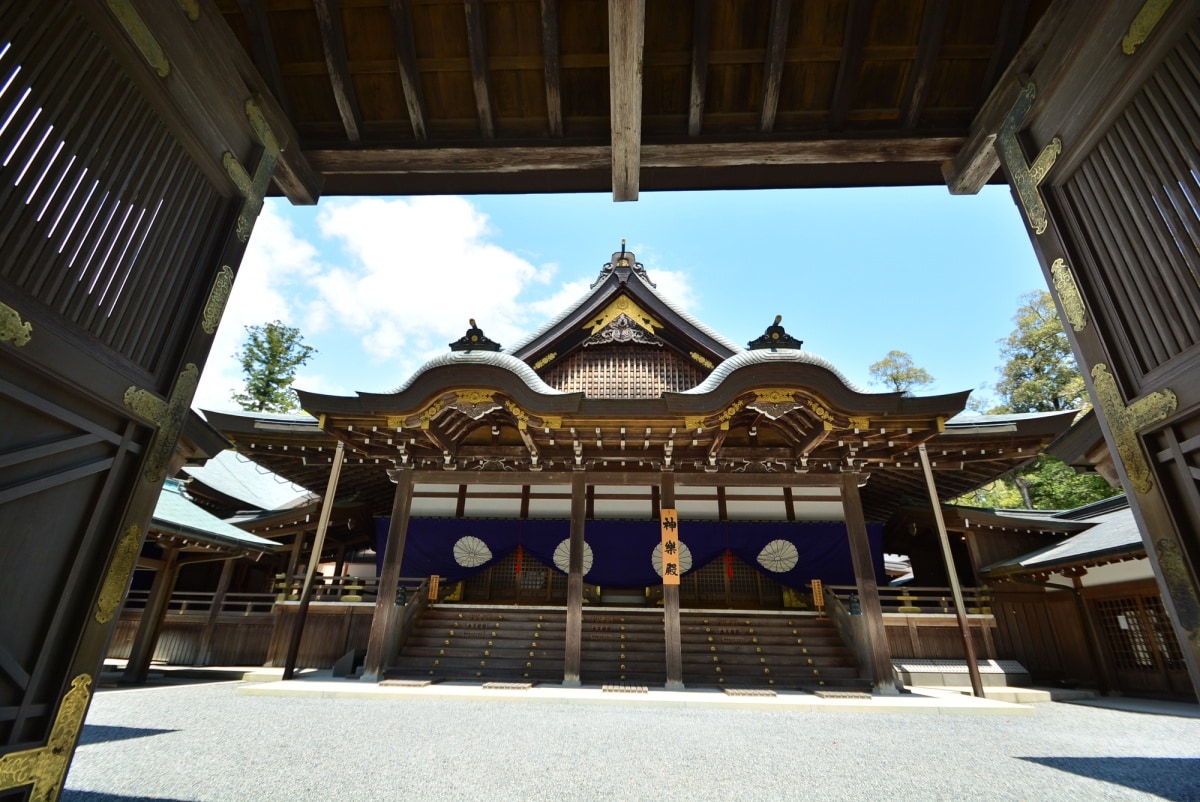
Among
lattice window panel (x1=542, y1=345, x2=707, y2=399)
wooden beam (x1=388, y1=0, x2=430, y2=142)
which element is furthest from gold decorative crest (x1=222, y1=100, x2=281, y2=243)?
lattice window panel (x1=542, y1=345, x2=707, y2=399)

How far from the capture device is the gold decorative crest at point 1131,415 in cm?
225

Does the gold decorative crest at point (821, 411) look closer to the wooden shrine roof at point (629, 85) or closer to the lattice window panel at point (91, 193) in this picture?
the wooden shrine roof at point (629, 85)

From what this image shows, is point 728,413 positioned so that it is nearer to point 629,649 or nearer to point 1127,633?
point 629,649

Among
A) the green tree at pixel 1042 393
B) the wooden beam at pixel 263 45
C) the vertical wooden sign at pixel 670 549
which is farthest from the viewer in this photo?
the green tree at pixel 1042 393

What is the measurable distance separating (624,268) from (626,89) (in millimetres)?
10272

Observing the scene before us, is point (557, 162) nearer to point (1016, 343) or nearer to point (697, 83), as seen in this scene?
point (697, 83)

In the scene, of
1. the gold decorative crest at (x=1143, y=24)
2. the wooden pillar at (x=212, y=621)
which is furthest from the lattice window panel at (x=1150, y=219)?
the wooden pillar at (x=212, y=621)

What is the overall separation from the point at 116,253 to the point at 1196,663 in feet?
15.9

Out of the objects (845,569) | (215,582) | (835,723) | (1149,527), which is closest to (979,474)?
(845,569)

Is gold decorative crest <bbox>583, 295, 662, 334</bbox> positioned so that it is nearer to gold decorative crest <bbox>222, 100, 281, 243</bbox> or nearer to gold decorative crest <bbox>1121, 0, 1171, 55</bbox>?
gold decorative crest <bbox>222, 100, 281, 243</bbox>

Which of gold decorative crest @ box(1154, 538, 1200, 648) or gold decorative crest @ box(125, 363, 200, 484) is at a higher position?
gold decorative crest @ box(125, 363, 200, 484)

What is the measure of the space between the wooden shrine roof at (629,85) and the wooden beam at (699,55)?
12 mm

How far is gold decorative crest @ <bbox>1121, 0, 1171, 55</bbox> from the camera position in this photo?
227cm

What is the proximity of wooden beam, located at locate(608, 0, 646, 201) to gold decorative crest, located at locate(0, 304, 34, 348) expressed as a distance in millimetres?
2890
